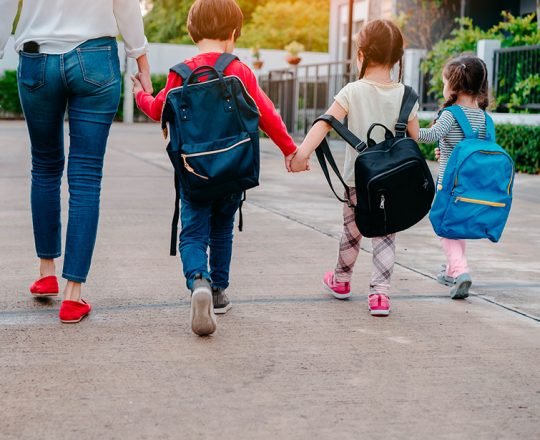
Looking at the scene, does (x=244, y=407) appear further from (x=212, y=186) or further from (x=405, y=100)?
(x=405, y=100)

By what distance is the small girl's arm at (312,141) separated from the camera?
13.8ft

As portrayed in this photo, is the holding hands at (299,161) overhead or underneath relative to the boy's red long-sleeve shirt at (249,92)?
underneath

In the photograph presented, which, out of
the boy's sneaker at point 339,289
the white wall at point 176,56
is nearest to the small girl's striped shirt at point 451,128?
the boy's sneaker at point 339,289

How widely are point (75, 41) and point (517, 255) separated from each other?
346cm

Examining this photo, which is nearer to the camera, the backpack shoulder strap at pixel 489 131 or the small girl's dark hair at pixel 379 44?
the small girl's dark hair at pixel 379 44

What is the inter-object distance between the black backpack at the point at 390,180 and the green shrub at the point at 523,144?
28.0ft

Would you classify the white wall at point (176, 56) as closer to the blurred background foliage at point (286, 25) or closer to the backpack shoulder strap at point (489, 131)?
the blurred background foliage at point (286, 25)

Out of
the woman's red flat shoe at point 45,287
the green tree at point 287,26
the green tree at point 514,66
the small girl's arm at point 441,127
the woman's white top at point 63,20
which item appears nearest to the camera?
the woman's white top at point 63,20

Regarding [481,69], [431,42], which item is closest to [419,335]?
[481,69]

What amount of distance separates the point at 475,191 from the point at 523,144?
8.33 meters

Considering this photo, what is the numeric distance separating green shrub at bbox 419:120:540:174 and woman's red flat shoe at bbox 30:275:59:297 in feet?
29.9

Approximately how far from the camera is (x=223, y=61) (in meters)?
3.85

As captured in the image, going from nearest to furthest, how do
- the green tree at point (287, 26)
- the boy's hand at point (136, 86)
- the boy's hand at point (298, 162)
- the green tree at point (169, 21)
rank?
the boy's hand at point (136, 86)
the boy's hand at point (298, 162)
the green tree at point (287, 26)
the green tree at point (169, 21)

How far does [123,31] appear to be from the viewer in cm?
419
